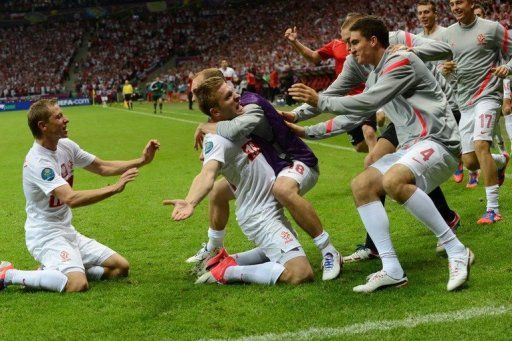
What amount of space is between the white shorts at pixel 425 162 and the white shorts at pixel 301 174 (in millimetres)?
786

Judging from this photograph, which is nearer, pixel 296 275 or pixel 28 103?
pixel 296 275

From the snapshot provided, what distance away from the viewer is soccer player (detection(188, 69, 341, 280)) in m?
6.15

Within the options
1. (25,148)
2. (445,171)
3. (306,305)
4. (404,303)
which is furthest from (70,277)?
(25,148)

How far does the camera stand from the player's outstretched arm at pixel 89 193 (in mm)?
5785

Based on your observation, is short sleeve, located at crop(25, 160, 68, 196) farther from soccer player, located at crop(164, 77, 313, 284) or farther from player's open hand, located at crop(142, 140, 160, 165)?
soccer player, located at crop(164, 77, 313, 284)

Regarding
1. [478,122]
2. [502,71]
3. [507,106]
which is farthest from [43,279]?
[507,106]

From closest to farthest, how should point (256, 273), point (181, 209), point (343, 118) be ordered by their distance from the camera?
point (181, 209), point (256, 273), point (343, 118)

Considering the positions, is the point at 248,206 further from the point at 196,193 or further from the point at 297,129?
the point at 196,193

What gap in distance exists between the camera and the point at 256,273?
240 inches

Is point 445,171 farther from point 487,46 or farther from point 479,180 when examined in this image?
point 479,180

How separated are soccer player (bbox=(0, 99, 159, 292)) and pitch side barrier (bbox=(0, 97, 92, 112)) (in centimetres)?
4857

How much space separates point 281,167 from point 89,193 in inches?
64.3

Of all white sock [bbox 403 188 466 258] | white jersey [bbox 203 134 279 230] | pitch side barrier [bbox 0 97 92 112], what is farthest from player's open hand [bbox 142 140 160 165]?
pitch side barrier [bbox 0 97 92 112]

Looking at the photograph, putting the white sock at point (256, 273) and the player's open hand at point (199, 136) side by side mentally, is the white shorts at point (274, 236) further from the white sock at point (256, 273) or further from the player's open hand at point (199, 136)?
the player's open hand at point (199, 136)
